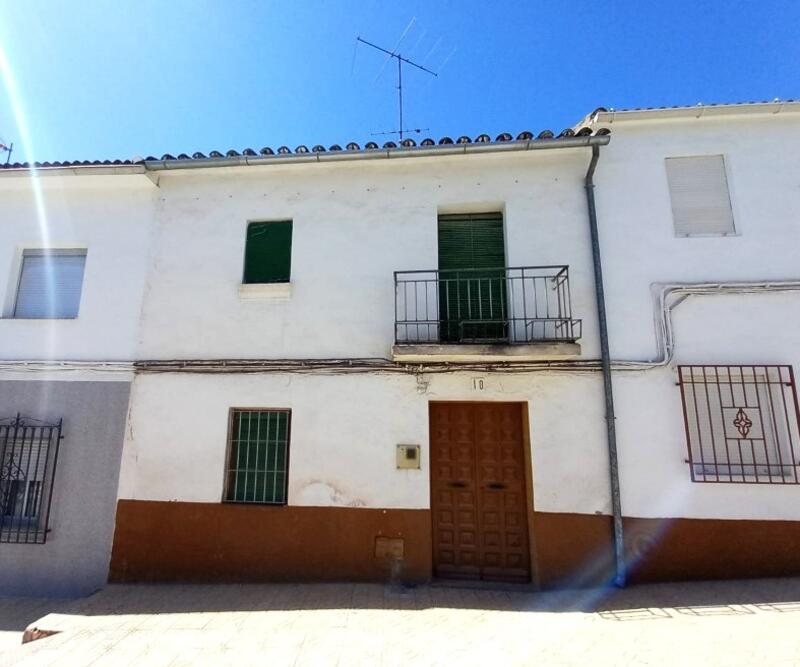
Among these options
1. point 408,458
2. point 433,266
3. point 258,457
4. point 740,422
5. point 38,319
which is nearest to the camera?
point 740,422

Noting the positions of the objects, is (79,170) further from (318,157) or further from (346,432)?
(346,432)

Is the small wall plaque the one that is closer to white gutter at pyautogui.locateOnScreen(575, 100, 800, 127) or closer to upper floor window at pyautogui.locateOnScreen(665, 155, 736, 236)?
upper floor window at pyautogui.locateOnScreen(665, 155, 736, 236)

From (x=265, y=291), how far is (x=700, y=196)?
5.62 metres

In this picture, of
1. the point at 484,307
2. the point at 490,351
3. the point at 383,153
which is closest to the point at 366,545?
the point at 490,351

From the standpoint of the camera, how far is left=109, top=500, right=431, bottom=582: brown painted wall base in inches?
205

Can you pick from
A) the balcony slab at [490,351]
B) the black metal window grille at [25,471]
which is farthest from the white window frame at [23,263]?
the balcony slab at [490,351]

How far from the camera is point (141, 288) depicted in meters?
6.14

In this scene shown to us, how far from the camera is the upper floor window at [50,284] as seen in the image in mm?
6297

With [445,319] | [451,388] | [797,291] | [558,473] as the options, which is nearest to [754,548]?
[558,473]

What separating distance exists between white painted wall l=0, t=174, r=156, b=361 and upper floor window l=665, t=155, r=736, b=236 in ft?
22.8

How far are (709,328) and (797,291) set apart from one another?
1.10 m

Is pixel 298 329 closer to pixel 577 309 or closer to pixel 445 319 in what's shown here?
pixel 445 319

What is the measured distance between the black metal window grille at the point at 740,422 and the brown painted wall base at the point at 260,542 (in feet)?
10.4

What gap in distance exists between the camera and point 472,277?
5980 mm
